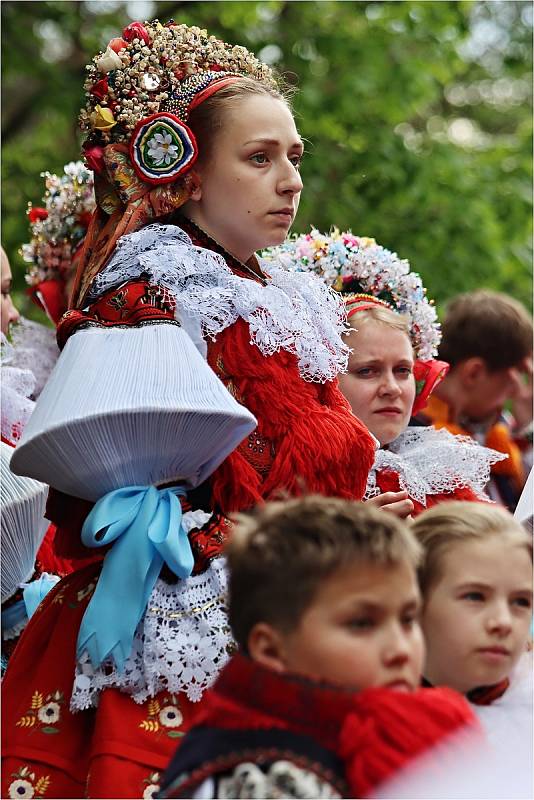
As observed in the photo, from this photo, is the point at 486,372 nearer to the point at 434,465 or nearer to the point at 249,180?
the point at 434,465

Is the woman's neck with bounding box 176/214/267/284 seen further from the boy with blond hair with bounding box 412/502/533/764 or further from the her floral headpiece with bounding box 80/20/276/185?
the boy with blond hair with bounding box 412/502/533/764

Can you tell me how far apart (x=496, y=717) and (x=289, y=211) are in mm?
1540

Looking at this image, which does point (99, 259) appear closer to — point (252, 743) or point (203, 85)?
point (203, 85)

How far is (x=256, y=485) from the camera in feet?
10.3

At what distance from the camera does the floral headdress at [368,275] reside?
446 cm

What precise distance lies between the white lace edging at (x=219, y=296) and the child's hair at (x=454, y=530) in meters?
0.81

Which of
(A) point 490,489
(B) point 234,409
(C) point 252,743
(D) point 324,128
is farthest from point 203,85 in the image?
(D) point 324,128

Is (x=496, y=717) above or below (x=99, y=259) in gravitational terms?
below

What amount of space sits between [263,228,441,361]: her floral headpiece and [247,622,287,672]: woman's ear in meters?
2.44

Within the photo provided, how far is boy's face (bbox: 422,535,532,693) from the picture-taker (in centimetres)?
246

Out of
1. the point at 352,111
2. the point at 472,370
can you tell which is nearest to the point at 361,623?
the point at 472,370

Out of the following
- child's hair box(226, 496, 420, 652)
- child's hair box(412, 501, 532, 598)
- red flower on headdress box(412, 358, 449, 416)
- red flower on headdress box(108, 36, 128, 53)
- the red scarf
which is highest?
red flower on headdress box(108, 36, 128, 53)

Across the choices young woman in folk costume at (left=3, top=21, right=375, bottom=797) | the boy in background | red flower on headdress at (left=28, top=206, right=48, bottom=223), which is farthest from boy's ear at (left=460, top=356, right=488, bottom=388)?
young woman in folk costume at (left=3, top=21, right=375, bottom=797)

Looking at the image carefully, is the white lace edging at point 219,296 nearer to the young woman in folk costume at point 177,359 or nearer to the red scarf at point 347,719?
the young woman in folk costume at point 177,359
